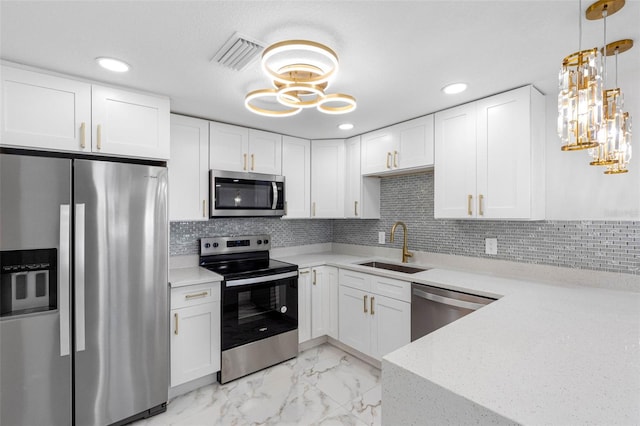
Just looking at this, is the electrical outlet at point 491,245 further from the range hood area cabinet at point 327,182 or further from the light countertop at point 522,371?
the range hood area cabinet at point 327,182

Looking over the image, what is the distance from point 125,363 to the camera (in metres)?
1.94

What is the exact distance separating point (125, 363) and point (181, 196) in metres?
1.27

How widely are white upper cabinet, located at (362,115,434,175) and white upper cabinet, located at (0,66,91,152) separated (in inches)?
92.8

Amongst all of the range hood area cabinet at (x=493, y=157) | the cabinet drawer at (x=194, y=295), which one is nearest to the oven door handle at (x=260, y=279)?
the cabinet drawer at (x=194, y=295)

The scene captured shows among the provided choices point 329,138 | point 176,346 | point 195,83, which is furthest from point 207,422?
point 329,138

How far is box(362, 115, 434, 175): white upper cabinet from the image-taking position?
2.64m

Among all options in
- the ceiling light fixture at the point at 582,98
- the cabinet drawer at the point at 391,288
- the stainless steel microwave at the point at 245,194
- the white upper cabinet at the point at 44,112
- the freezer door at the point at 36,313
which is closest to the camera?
the ceiling light fixture at the point at 582,98

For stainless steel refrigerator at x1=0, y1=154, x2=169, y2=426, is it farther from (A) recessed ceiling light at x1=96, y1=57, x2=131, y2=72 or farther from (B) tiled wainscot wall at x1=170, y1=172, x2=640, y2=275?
(B) tiled wainscot wall at x1=170, y1=172, x2=640, y2=275

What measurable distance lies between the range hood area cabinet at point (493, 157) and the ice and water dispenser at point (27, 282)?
2725mm

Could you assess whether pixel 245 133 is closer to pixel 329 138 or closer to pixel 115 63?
pixel 329 138

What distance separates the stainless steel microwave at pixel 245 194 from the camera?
106 inches

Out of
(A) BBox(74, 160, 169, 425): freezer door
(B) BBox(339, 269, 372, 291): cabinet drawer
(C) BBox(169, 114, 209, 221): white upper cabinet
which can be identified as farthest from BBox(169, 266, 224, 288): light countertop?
(B) BBox(339, 269, 372, 291): cabinet drawer

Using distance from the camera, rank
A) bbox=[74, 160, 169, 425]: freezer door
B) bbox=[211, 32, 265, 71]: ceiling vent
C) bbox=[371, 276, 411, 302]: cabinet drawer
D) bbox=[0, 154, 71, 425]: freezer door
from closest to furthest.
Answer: bbox=[211, 32, 265, 71]: ceiling vent → bbox=[0, 154, 71, 425]: freezer door → bbox=[74, 160, 169, 425]: freezer door → bbox=[371, 276, 411, 302]: cabinet drawer

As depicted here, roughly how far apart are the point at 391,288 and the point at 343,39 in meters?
1.90
